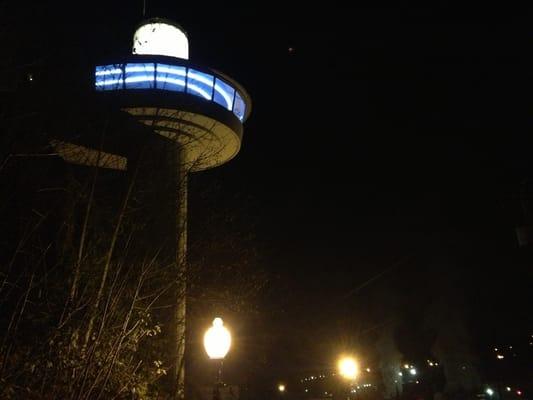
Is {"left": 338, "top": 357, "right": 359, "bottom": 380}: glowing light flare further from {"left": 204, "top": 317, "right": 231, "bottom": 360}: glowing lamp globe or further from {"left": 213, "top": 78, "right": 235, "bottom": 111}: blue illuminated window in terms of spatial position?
{"left": 213, "top": 78, "right": 235, "bottom": 111}: blue illuminated window

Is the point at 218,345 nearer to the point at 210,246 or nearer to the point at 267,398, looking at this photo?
the point at 210,246

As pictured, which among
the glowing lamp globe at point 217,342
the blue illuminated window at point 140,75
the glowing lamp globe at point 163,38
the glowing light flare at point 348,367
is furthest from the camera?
the glowing lamp globe at point 163,38

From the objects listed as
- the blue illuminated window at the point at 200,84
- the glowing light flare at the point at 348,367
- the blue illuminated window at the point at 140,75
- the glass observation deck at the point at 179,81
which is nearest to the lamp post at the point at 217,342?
the glowing light flare at the point at 348,367

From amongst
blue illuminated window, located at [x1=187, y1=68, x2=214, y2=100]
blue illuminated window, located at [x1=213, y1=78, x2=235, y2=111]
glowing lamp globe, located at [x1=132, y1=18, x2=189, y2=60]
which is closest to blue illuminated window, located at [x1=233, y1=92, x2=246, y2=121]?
blue illuminated window, located at [x1=213, y1=78, x2=235, y2=111]

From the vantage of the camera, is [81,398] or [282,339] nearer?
[81,398]

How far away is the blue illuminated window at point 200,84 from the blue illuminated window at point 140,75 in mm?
1814

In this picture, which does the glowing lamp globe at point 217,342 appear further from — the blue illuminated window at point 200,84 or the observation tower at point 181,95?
the blue illuminated window at point 200,84

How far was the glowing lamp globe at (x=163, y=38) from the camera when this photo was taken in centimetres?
2595

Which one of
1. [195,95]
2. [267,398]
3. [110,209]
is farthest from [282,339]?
[110,209]

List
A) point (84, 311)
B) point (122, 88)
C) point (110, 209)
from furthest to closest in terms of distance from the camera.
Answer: point (122, 88), point (110, 209), point (84, 311)

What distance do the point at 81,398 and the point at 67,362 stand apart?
93 cm

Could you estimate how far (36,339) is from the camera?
793 cm

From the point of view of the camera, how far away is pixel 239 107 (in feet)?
89.7

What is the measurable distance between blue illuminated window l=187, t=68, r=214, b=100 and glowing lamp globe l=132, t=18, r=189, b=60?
1876 millimetres
